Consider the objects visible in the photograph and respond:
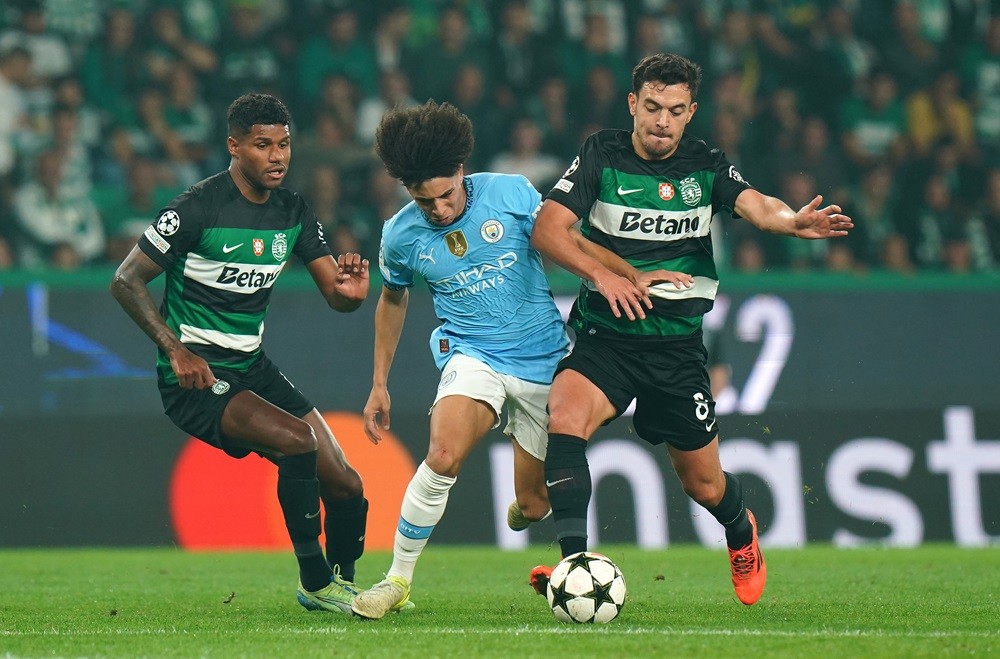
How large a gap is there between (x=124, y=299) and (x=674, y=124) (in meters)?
2.53

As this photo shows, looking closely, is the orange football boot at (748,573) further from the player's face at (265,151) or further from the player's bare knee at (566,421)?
the player's face at (265,151)

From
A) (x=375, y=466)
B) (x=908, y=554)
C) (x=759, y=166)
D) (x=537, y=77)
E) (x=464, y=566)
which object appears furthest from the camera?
(x=537, y=77)

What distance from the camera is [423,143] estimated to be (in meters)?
6.14

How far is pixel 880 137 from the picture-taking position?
13.3 meters

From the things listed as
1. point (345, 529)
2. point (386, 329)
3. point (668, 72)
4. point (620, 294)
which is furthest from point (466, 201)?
point (345, 529)

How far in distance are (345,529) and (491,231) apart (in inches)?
63.4

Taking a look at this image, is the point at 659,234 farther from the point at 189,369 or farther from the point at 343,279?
the point at 189,369

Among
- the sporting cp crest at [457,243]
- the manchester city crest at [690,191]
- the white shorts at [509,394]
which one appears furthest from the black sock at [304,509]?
the manchester city crest at [690,191]

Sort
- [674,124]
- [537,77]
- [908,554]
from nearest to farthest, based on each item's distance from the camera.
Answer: [674,124] < [908,554] < [537,77]

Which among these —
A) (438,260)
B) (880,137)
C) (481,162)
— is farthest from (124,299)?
(880,137)

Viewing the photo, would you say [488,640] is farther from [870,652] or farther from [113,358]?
[113,358]

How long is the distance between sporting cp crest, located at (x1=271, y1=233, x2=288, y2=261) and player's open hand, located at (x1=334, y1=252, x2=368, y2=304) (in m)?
0.29

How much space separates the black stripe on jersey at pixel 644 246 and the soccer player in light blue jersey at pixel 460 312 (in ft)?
0.35

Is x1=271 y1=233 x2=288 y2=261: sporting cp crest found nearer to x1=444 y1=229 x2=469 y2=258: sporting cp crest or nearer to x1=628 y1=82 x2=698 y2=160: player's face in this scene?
x1=444 y1=229 x2=469 y2=258: sporting cp crest
